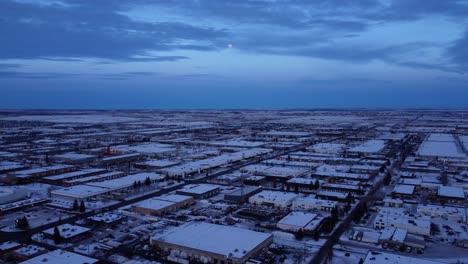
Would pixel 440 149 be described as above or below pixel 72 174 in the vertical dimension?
above

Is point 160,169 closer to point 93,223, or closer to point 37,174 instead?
point 37,174

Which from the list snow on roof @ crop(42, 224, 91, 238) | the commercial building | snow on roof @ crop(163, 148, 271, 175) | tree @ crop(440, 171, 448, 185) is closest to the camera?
the commercial building

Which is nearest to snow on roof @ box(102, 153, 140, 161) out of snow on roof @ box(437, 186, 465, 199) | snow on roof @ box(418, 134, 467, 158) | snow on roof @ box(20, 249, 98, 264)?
snow on roof @ box(20, 249, 98, 264)

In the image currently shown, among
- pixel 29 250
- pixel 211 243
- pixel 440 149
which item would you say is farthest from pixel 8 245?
pixel 440 149

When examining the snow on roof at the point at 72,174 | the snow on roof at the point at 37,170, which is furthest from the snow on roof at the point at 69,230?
the snow on roof at the point at 37,170

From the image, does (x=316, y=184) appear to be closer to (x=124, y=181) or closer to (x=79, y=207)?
(x=124, y=181)

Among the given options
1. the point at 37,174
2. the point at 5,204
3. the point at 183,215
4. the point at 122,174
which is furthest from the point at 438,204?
the point at 37,174

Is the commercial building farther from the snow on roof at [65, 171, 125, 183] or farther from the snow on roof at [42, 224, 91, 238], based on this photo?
the snow on roof at [65, 171, 125, 183]

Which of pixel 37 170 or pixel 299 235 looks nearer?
pixel 299 235
